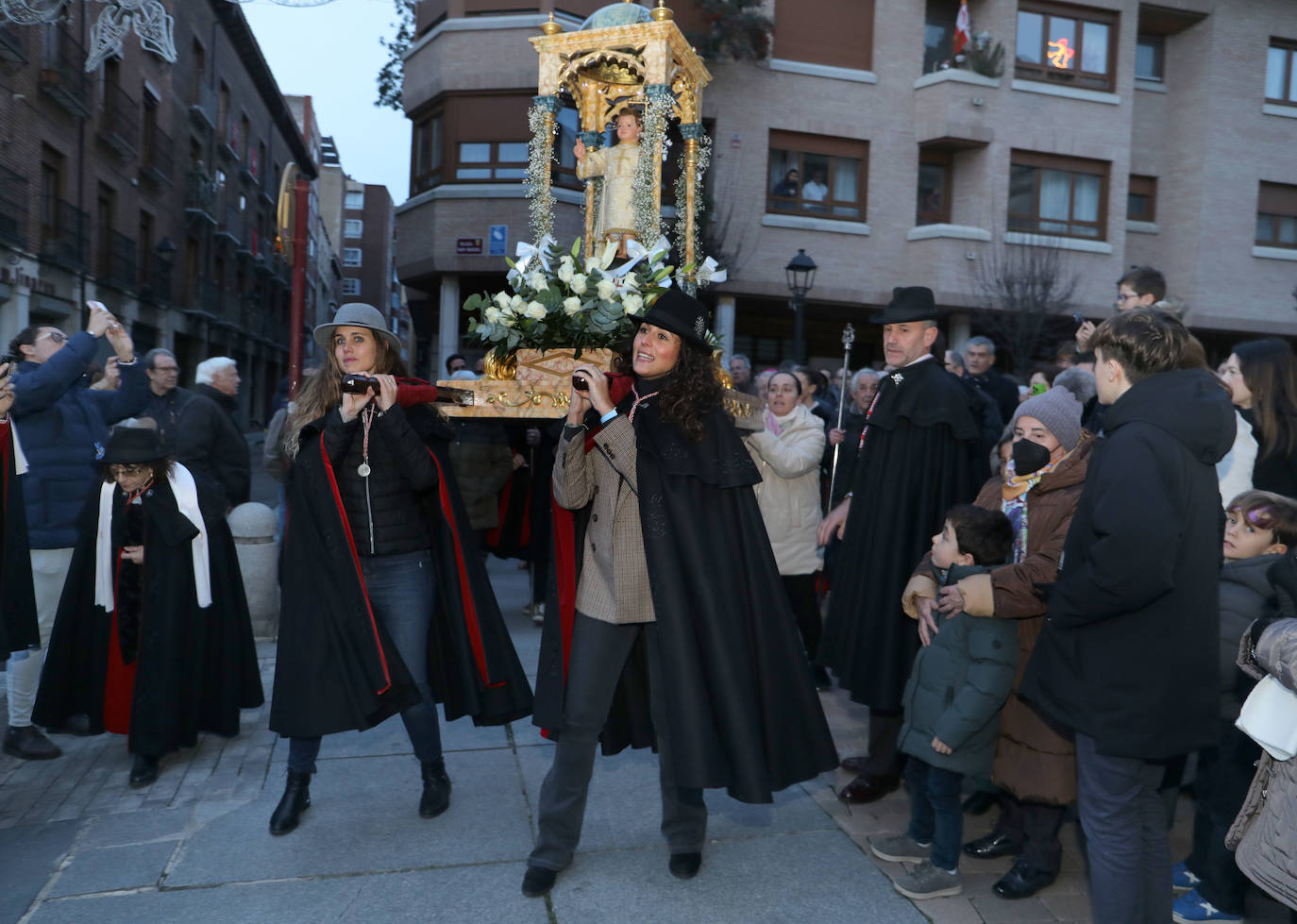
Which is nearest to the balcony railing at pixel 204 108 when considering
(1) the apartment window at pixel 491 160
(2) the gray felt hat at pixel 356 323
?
(1) the apartment window at pixel 491 160

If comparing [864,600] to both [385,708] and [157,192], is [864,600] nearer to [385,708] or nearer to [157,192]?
[385,708]

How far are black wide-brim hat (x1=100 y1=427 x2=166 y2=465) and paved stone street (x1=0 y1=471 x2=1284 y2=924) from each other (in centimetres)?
152

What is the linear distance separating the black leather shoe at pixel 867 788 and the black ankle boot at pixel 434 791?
5.71 ft

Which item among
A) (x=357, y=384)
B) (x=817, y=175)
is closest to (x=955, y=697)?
(x=357, y=384)

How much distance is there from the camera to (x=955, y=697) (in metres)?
3.59

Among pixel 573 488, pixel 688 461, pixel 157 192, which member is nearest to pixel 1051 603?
pixel 688 461

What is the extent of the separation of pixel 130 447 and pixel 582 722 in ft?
9.06

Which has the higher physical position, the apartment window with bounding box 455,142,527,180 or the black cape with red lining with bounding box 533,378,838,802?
the apartment window with bounding box 455,142,527,180

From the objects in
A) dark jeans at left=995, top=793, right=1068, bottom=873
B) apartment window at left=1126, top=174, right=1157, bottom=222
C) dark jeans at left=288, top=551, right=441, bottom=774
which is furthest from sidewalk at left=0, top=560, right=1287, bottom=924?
apartment window at left=1126, top=174, right=1157, bottom=222

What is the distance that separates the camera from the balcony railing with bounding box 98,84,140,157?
2208cm

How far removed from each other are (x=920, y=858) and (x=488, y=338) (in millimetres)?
3227

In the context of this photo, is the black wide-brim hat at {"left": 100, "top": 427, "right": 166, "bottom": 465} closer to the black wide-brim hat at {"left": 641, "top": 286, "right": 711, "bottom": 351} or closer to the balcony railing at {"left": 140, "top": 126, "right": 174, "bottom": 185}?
the black wide-brim hat at {"left": 641, "top": 286, "right": 711, "bottom": 351}

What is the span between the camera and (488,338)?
5.38 metres

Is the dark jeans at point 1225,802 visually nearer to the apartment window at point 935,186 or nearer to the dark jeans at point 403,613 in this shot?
the dark jeans at point 403,613
